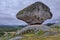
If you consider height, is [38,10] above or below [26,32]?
Answer: above

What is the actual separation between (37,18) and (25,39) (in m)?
9.64

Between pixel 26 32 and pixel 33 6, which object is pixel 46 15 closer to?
pixel 33 6

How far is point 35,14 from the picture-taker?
102 feet

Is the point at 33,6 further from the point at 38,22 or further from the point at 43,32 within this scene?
the point at 43,32

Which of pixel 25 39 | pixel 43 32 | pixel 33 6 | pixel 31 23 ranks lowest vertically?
pixel 25 39

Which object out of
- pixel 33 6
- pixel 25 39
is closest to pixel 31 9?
pixel 33 6

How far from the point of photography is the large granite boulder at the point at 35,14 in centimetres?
3098

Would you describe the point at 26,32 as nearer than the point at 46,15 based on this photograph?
Yes

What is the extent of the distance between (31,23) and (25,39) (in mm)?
9526

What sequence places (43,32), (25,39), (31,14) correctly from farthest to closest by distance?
(31,14) < (43,32) < (25,39)

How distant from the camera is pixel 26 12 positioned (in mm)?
31047

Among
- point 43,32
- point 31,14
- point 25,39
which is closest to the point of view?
point 25,39

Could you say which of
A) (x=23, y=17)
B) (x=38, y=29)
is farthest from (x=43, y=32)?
(x=23, y=17)

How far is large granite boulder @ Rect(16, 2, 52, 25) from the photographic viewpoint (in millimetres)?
30984
